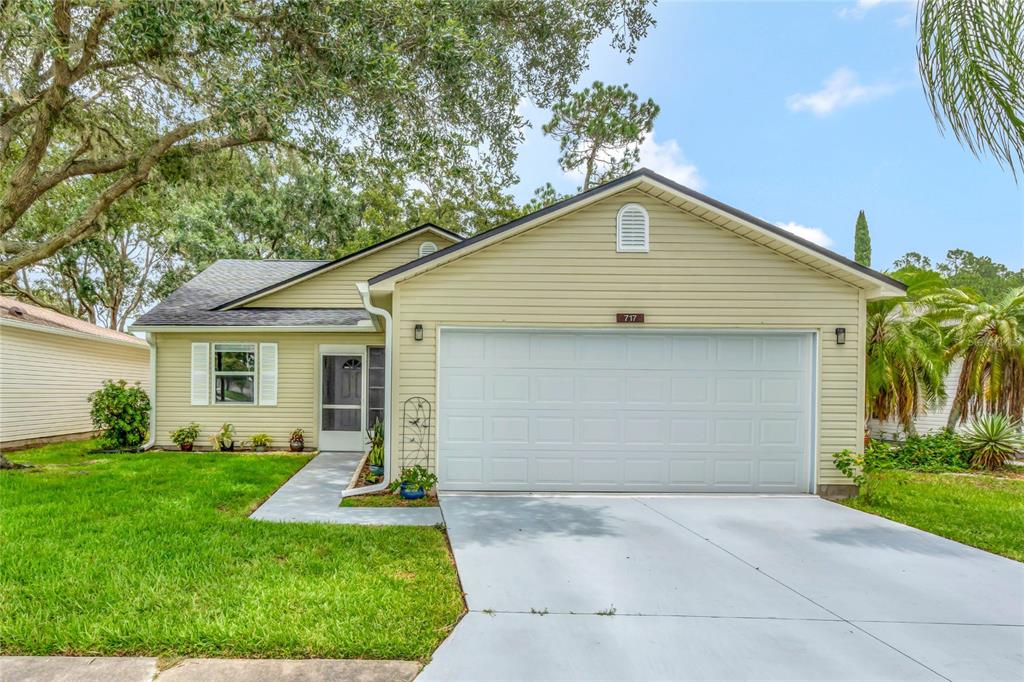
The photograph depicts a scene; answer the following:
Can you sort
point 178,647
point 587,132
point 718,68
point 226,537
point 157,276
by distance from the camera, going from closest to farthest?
1. point 178,647
2. point 226,537
3. point 718,68
4. point 587,132
5. point 157,276

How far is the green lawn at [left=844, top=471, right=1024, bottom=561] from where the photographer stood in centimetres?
574

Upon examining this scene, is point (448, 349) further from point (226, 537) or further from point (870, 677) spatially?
point (870, 677)

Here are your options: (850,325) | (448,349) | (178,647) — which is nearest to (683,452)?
(850,325)

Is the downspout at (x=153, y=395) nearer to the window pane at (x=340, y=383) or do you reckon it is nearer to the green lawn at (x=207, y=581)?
the window pane at (x=340, y=383)

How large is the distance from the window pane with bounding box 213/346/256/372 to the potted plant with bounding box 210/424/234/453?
3.87 ft

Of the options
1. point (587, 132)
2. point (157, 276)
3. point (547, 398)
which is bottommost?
point (547, 398)

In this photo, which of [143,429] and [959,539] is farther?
[143,429]

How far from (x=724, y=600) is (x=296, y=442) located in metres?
9.31

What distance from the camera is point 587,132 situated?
19.6 m

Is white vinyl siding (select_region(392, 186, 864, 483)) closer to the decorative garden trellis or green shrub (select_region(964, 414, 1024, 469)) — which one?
the decorative garden trellis

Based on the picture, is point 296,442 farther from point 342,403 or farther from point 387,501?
point 387,501

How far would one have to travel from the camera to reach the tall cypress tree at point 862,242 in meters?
22.0

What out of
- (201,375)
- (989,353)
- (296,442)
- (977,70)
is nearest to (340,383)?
(296,442)

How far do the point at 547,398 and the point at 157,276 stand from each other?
26750 millimetres
